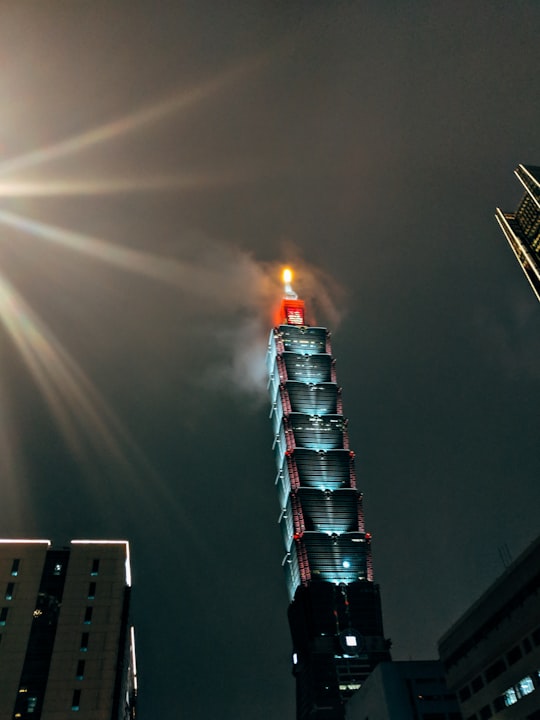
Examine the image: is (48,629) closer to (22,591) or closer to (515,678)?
(22,591)

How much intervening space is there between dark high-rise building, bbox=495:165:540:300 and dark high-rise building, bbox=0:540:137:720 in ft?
402

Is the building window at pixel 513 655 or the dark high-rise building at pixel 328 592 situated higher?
the dark high-rise building at pixel 328 592

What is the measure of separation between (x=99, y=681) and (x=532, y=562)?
5903cm

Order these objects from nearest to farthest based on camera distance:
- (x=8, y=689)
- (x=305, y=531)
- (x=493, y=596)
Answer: (x=493, y=596) < (x=8, y=689) < (x=305, y=531)

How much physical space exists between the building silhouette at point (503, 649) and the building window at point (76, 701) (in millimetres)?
46895

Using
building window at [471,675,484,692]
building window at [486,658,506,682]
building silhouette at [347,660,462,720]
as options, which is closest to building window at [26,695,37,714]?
building silhouette at [347,660,462,720]

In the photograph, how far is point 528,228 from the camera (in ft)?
546

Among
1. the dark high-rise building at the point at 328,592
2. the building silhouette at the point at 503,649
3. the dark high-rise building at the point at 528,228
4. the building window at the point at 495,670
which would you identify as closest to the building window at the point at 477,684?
→ the building silhouette at the point at 503,649

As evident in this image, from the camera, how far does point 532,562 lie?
57281 millimetres

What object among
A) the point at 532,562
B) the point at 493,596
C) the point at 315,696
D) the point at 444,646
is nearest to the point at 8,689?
the point at 444,646

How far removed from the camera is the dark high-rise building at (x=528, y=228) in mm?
161000

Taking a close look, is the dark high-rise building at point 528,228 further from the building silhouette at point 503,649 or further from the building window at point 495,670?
the building window at point 495,670

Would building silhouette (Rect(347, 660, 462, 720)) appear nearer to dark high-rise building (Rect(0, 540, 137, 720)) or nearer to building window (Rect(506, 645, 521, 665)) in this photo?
building window (Rect(506, 645, 521, 665))

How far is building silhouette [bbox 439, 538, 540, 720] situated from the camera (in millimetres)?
56719
